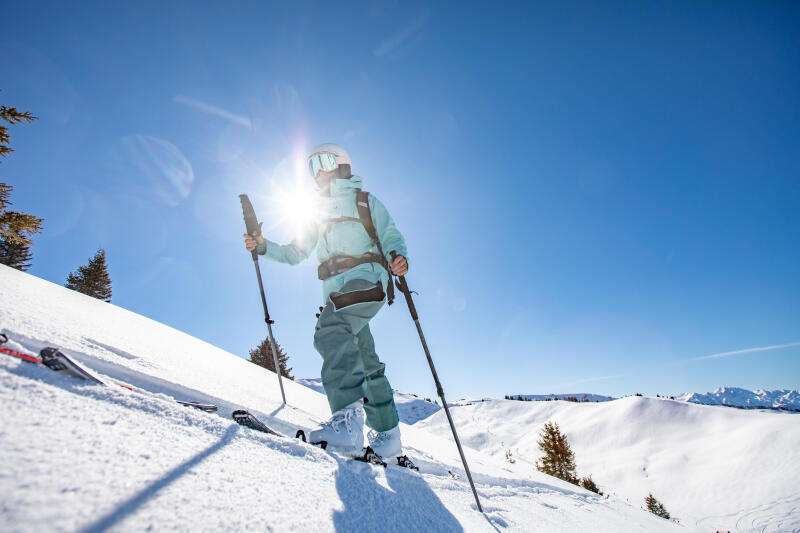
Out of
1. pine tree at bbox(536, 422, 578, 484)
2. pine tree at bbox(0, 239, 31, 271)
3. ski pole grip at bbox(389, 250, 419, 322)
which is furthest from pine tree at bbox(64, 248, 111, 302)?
pine tree at bbox(536, 422, 578, 484)

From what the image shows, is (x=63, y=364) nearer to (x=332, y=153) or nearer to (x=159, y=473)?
(x=159, y=473)

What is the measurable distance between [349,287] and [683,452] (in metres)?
75.8

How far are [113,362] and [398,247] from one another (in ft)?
7.34

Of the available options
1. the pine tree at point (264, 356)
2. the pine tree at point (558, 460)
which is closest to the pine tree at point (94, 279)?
the pine tree at point (264, 356)

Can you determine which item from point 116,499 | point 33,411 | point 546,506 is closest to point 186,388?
point 33,411

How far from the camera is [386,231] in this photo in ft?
10.3

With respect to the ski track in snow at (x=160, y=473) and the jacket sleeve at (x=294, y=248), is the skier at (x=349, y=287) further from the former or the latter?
the ski track in snow at (x=160, y=473)

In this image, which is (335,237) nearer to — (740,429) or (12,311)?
(12,311)

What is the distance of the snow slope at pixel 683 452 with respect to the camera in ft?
121

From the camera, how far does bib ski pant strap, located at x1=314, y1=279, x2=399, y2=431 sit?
96.2 inches

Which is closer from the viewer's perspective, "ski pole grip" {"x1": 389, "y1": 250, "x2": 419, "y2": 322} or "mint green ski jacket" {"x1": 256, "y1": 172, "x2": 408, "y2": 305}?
"ski pole grip" {"x1": 389, "y1": 250, "x2": 419, "y2": 322}

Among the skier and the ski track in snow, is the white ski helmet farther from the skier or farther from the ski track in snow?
the ski track in snow

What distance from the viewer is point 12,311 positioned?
2113mm

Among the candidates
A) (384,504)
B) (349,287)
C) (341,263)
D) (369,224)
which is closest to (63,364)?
(384,504)
